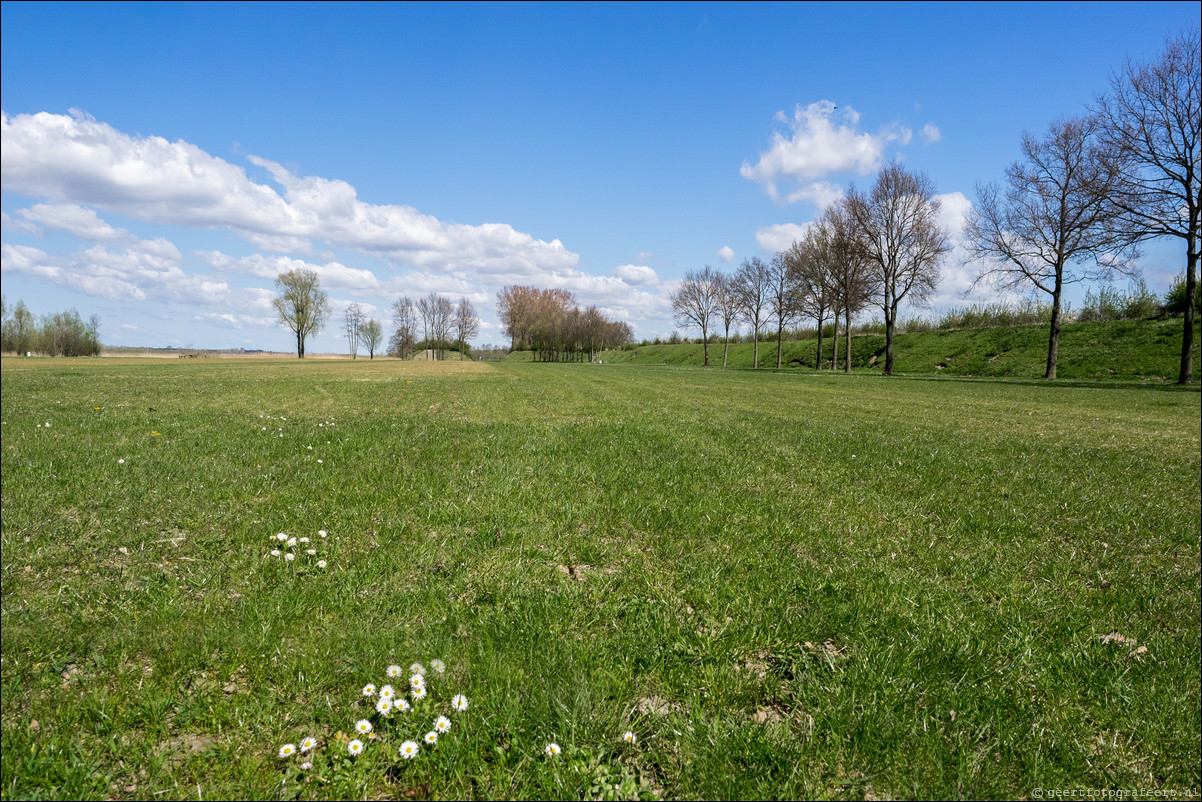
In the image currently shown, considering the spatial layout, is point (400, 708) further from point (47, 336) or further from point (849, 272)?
point (47, 336)

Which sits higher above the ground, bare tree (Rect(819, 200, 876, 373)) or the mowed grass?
bare tree (Rect(819, 200, 876, 373))

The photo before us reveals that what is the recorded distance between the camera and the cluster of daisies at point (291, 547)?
414 cm

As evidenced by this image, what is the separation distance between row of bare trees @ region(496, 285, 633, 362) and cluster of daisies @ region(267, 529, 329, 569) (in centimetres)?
9370

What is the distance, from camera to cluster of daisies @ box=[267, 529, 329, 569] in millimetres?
4145

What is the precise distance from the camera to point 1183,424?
46.7 ft

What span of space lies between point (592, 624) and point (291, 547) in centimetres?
265

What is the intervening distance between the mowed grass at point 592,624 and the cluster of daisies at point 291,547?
14 centimetres

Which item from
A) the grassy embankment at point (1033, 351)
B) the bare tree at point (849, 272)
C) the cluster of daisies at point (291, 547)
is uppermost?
the bare tree at point (849, 272)

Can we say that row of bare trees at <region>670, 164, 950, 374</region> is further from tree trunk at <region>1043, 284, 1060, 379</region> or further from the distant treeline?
the distant treeline

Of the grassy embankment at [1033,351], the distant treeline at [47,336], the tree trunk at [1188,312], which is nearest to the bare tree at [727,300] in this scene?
the grassy embankment at [1033,351]

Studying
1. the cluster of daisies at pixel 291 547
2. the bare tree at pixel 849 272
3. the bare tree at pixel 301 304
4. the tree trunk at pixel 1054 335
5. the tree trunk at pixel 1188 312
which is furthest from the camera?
the bare tree at pixel 301 304

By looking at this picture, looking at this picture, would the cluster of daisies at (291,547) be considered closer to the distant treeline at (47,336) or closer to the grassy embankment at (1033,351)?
the grassy embankment at (1033,351)

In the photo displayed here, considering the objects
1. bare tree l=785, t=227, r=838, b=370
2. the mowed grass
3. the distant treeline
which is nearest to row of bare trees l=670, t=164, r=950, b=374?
bare tree l=785, t=227, r=838, b=370

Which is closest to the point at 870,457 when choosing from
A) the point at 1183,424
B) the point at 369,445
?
the point at 369,445
